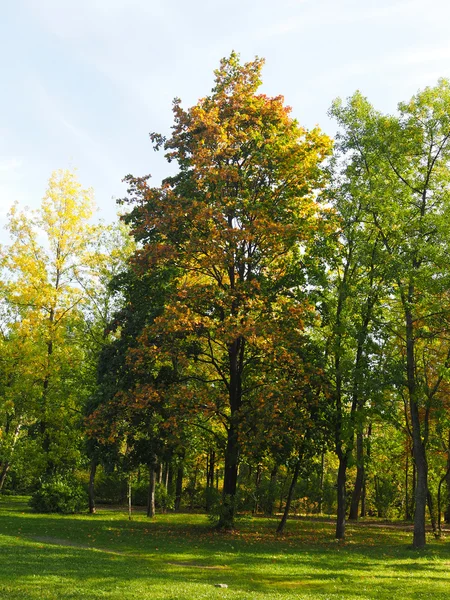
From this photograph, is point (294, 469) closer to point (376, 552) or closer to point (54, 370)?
point (376, 552)

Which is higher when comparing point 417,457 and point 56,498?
point 417,457

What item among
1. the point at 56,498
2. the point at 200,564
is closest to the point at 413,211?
the point at 200,564

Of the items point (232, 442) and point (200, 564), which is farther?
point (232, 442)

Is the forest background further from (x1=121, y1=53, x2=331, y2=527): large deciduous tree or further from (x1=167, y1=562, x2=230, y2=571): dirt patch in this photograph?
(x1=167, y1=562, x2=230, y2=571): dirt patch

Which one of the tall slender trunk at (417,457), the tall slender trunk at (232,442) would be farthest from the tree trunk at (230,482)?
the tall slender trunk at (417,457)

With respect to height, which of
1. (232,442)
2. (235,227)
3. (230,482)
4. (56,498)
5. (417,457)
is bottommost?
(56,498)

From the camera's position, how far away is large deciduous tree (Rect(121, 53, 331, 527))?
21.8 meters

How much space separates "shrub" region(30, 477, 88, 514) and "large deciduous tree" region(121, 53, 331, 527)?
1096 centimetres

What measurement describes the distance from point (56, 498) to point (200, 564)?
17022 mm

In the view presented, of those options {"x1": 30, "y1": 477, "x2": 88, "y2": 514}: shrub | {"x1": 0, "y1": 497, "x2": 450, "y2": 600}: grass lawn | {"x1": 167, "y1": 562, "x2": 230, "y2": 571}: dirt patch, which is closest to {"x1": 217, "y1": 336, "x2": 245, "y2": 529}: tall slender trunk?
{"x1": 0, "y1": 497, "x2": 450, "y2": 600}: grass lawn

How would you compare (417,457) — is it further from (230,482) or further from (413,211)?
(413,211)

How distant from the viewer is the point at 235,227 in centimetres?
2267

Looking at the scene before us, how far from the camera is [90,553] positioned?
15.6 meters

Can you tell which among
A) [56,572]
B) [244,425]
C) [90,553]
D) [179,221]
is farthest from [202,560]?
[179,221]
